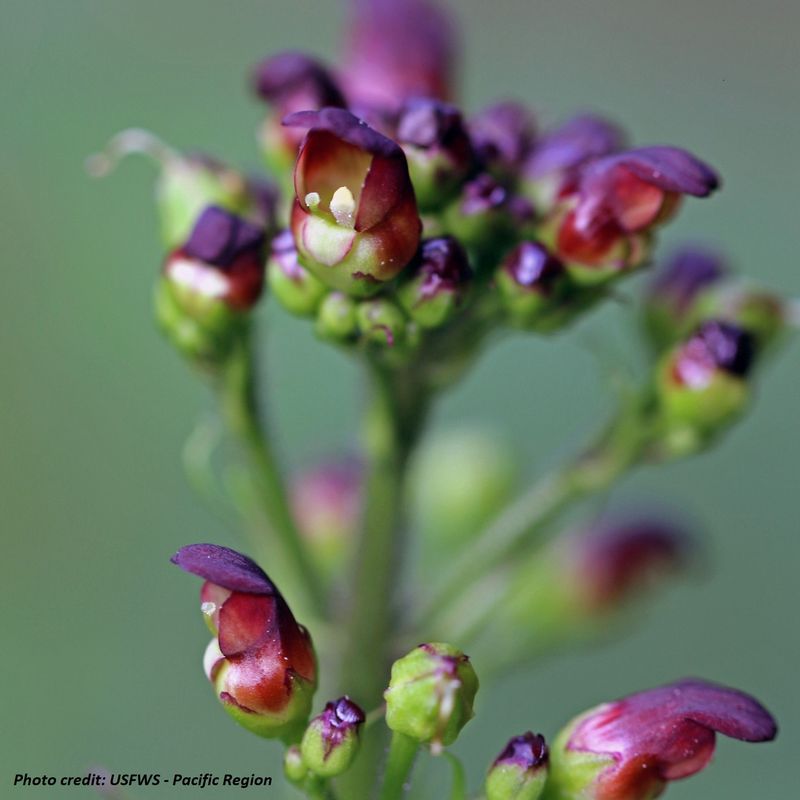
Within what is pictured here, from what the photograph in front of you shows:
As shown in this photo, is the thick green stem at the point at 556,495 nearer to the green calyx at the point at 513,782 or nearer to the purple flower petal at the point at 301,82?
the green calyx at the point at 513,782

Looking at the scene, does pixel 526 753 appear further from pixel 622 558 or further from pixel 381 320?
pixel 622 558

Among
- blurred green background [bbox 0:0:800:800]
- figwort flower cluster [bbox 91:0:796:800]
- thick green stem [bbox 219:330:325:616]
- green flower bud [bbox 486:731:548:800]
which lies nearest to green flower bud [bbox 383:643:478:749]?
figwort flower cluster [bbox 91:0:796:800]

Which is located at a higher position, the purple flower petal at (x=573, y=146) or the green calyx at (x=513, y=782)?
Result: the purple flower petal at (x=573, y=146)

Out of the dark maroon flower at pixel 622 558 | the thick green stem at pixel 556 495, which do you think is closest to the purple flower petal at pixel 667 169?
the thick green stem at pixel 556 495

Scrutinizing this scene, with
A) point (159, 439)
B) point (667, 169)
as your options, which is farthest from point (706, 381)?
point (159, 439)

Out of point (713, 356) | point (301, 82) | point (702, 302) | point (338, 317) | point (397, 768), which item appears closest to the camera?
point (397, 768)

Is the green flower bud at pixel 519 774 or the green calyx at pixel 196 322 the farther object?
the green calyx at pixel 196 322

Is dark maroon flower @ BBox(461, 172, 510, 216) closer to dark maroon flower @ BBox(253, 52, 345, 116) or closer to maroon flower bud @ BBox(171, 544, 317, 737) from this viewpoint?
dark maroon flower @ BBox(253, 52, 345, 116)

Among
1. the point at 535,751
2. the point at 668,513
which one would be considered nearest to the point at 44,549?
the point at 668,513
